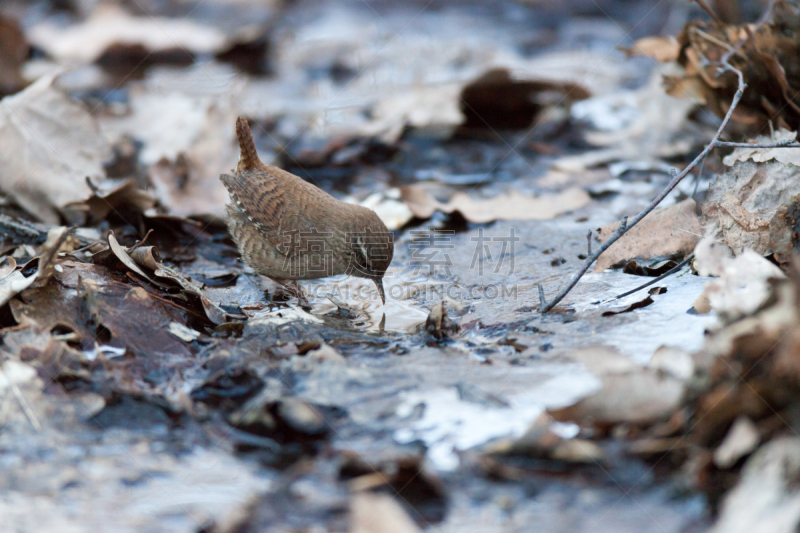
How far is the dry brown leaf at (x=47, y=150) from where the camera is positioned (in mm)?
4691

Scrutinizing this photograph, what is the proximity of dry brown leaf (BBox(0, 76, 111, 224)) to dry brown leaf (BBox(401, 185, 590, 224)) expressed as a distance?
94.0 inches

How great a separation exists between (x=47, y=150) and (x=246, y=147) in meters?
1.40

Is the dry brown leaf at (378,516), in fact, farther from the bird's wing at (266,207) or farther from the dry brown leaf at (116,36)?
the dry brown leaf at (116,36)

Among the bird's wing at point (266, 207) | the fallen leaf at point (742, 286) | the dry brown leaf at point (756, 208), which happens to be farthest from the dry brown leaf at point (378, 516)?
the bird's wing at point (266, 207)

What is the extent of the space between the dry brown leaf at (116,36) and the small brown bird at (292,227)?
5.03 meters

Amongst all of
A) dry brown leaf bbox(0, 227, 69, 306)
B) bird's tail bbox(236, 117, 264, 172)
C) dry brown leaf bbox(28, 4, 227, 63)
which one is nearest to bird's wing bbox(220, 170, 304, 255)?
bird's tail bbox(236, 117, 264, 172)

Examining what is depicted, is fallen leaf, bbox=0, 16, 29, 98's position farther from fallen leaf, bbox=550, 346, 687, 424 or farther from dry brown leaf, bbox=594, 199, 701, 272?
fallen leaf, bbox=550, 346, 687, 424

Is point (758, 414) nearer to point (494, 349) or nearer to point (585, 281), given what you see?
point (494, 349)

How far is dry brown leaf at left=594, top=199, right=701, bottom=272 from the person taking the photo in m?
3.54

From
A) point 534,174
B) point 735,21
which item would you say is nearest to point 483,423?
point 534,174

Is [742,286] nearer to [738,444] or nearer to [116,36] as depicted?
[738,444]

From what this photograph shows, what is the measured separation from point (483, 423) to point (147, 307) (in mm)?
1638

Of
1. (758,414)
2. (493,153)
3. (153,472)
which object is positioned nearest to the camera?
(758,414)

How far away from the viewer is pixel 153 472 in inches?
84.7
